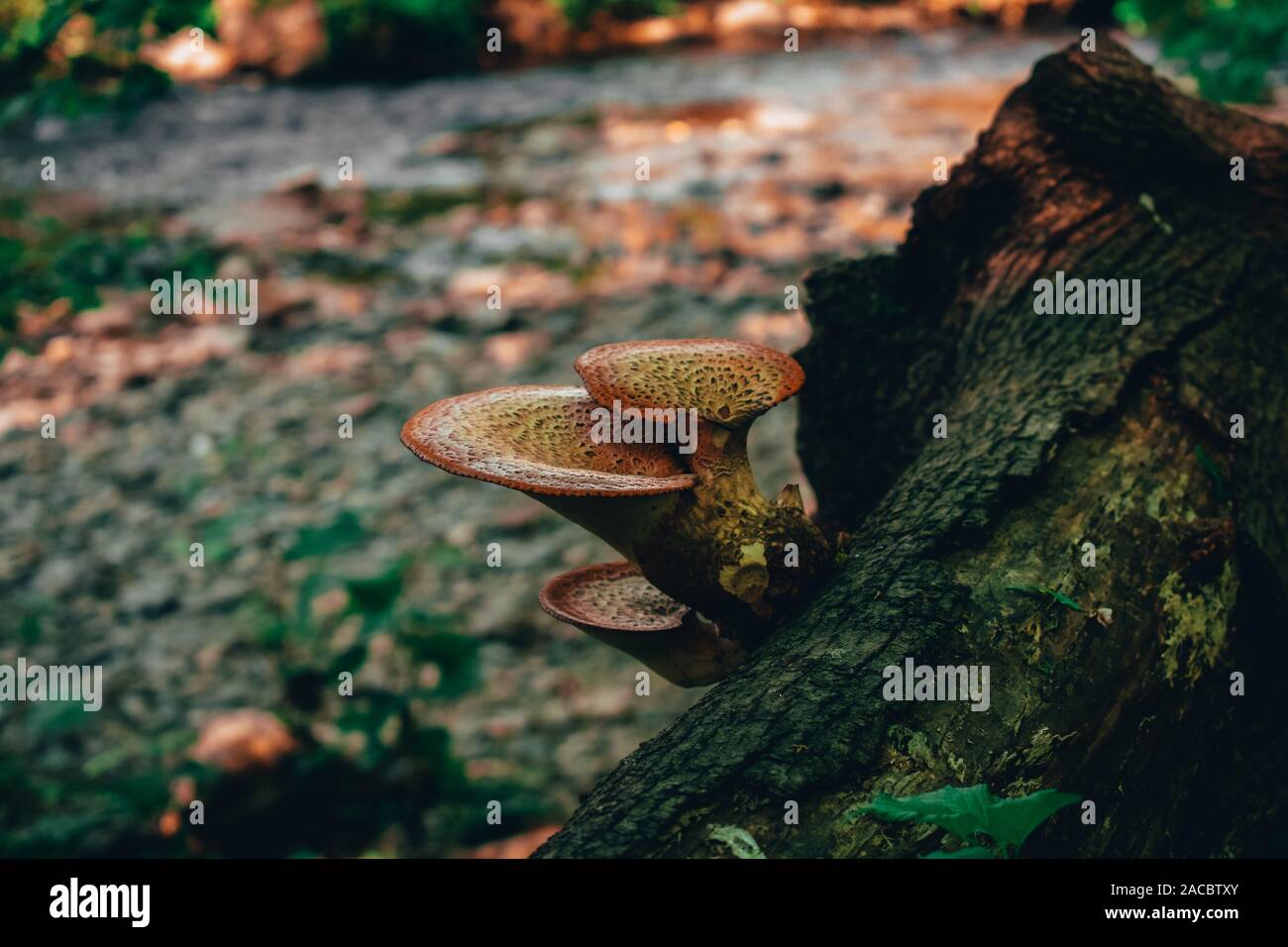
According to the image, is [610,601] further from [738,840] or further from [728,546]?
[738,840]

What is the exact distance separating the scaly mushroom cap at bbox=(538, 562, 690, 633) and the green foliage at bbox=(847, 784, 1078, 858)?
1.57ft

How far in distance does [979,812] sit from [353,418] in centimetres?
451

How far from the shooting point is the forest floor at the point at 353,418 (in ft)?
10.9

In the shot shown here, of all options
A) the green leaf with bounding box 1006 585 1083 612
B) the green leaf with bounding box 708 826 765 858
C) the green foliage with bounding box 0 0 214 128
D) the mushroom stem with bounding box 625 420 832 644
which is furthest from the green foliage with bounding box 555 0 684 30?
the green leaf with bounding box 708 826 765 858

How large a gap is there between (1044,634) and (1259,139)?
4.69ft

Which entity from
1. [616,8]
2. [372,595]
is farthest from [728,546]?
[616,8]

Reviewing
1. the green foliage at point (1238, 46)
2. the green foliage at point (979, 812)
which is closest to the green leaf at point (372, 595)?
the green foliage at point (979, 812)

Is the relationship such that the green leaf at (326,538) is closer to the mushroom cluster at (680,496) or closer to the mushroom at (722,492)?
the mushroom cluster at (680,496)

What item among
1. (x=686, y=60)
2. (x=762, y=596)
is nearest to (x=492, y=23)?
(x=686, y=60)

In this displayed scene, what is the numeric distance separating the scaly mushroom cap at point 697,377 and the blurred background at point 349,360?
Answer: 1.77 metres

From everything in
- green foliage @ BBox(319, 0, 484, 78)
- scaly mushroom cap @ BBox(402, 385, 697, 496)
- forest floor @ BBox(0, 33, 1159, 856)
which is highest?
green foliage @ BBox(319, 0, 484, 78)

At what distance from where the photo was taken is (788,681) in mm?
1465

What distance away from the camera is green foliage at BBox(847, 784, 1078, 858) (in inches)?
47.7

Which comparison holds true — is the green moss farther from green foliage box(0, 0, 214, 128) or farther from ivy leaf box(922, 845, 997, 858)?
green foliage box(0, 0, 214, 128)
